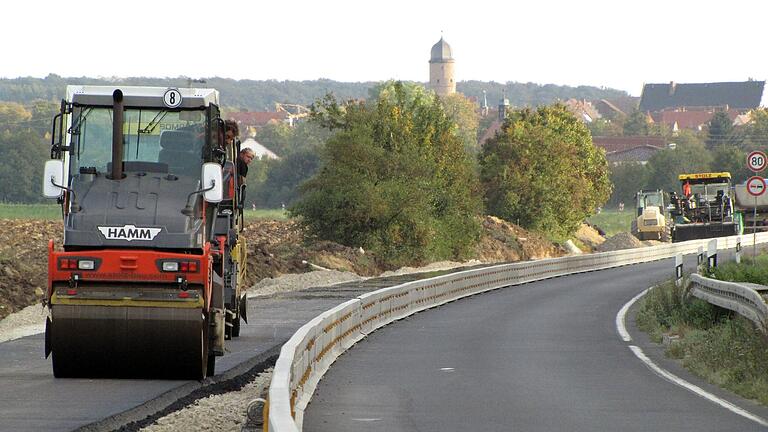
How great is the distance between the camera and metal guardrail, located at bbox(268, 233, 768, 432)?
1305 cm

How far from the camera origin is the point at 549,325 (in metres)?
29.4

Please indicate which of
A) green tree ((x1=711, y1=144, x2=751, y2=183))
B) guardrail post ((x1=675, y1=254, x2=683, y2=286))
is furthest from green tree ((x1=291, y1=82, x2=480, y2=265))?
green tree ((x1=711, y1=144, x2=751, y2=183))

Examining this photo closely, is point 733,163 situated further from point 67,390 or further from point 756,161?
point 67,390

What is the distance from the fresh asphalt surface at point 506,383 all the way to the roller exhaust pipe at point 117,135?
3.85m

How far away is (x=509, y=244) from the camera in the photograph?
78.2 meters

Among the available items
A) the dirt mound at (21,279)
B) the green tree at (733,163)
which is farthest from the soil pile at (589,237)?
the dirt mound at (21,279)

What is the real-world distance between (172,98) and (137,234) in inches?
74.3

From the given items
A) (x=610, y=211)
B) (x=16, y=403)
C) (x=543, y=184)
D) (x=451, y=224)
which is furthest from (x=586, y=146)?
(x=16, y=403)

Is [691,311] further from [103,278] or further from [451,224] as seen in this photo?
[451,224]

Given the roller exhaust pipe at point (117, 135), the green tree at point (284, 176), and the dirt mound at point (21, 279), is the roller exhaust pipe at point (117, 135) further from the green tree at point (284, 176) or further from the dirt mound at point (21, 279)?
the green tree at point (284, 176)

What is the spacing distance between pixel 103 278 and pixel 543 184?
7062cm

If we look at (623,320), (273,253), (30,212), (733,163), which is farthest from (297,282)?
(733,163)

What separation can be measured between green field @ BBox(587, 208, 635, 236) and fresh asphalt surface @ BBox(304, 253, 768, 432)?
318ft

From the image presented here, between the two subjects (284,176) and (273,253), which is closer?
(273,253)
